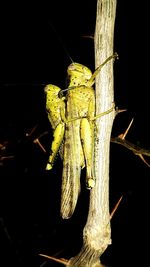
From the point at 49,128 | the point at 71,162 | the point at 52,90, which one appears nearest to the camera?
the point at 71,162

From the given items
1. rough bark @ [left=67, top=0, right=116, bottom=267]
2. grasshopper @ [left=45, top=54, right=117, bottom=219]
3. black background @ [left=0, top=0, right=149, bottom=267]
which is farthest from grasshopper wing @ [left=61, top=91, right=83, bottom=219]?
black background @ [left=0, top=0, right=149, bottom=267]

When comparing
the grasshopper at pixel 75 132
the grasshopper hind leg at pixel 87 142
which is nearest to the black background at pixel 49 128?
the grasshopper at pixel 75 132

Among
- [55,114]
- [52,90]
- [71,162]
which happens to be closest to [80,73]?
[52,90]

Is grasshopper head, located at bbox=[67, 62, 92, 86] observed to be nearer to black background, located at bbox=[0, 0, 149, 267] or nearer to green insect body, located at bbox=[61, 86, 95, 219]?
green insect body, located at bbox=[61, 86, 95, 219]

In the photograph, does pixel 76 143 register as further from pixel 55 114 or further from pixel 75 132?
pixel 55 114

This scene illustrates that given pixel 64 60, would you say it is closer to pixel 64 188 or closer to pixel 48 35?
pixel 48 35

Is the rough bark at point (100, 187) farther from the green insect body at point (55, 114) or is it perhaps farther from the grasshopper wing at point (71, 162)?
the green insect body at point (55, 114)
